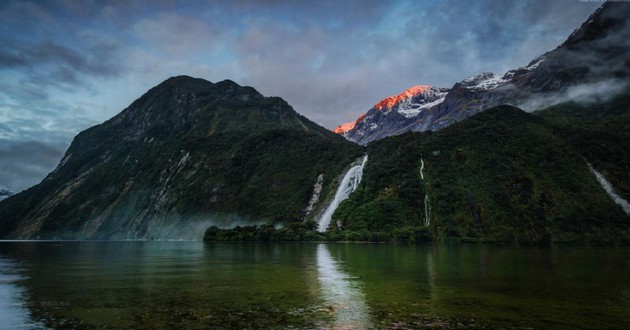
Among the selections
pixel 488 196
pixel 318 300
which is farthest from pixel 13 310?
pixel 488 196

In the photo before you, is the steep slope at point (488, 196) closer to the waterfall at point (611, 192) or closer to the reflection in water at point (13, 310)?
the waterfall at point (611, 192)

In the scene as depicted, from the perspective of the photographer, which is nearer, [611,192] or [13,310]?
[13,310]

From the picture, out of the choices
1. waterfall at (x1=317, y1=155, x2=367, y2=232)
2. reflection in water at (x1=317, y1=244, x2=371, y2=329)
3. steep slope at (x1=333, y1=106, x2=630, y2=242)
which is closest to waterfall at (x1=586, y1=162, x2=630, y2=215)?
steep slope at (x1=333, y1=106, x2=630, y2=242)

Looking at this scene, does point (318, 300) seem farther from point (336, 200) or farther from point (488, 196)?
point (336, 200)

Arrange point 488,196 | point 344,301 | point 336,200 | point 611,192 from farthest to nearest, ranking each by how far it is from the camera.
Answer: point 336,200 < point 611,192 < point 488,196 < point 344,301

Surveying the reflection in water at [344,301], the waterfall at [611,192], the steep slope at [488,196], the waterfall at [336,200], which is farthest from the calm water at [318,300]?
the waterfall at [611,192]

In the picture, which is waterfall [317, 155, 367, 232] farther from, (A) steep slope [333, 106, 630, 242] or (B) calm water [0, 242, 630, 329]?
(B) calm water [0, 242, 630, 329]

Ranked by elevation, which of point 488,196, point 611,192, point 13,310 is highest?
point 611,192

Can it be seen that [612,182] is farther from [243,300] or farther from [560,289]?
[243,300]
